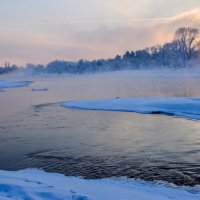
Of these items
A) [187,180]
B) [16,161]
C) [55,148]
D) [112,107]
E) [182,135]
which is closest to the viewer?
[187,180]

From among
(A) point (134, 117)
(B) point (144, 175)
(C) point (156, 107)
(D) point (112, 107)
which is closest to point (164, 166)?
(B) point (144, 175)

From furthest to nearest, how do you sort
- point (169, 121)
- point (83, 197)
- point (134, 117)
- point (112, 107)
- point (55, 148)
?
1. point (112, 107)
2. point (134, 117)
3. point (169, 121)
4. point (55, 148)
5. point (83, 197)

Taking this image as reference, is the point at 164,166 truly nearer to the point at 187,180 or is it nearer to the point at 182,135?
the point at 187,180

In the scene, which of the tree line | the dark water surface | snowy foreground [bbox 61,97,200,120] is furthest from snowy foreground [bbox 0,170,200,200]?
the tree line

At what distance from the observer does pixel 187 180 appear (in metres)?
10.9

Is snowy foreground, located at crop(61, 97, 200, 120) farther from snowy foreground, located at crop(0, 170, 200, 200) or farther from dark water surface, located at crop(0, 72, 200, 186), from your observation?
snowy foreground, located at crop(0, 170, 200, 200)

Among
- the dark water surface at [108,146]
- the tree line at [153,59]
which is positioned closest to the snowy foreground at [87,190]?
the dark water surface at [108,146]

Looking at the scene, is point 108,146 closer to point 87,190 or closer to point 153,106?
point 87,190

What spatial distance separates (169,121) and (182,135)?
4055 millimetres

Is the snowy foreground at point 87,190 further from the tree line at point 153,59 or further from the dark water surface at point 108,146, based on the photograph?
the tree line at point 153,59

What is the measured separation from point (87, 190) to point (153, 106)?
58.4 feet

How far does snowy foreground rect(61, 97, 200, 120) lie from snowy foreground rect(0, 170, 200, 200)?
12.5 metres

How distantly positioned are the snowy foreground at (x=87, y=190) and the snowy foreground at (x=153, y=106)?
1250cm

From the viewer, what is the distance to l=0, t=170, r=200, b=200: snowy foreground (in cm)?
801
